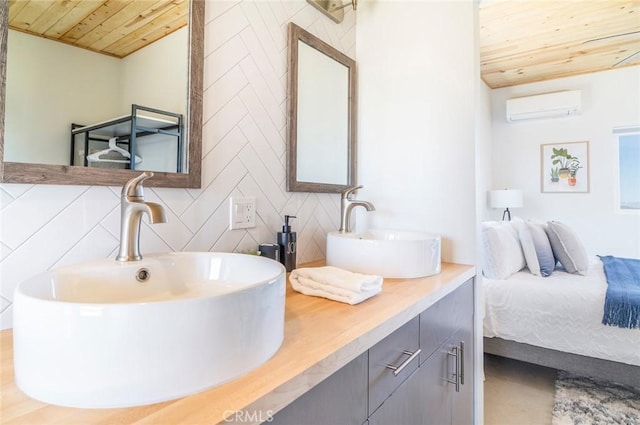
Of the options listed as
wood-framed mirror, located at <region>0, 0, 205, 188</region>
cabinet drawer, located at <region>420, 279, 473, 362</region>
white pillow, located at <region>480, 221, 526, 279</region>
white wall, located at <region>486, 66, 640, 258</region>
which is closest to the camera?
wood-framed mirror, located at <region>0, 0, 205, 188</region>

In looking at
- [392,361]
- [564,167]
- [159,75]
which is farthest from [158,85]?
[564,167]

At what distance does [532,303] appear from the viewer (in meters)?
1.98

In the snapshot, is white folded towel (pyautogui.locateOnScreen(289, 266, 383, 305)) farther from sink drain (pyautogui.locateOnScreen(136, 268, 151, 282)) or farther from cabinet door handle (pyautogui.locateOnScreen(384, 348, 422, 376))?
sink drain (pyautogui.locateOnScreen(136, 268, 151, 282))

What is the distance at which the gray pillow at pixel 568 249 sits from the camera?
7.48ft

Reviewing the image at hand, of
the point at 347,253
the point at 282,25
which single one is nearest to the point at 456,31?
the point at 282,25

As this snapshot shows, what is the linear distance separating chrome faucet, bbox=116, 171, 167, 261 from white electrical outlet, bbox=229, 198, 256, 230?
1.21 ft

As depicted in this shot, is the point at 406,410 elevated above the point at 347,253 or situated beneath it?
situated beneath

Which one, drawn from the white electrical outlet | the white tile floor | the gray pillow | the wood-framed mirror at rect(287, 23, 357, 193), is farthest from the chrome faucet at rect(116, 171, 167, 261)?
the gray pillow

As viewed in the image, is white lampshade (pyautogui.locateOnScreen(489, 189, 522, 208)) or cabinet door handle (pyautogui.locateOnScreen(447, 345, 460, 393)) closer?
cabinet door handle (pyautogui.locateOnScreen(447, 345, 460, 393))

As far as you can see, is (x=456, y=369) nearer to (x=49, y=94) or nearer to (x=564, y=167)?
(x=49, y=94)

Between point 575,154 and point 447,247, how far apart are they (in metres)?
3.13

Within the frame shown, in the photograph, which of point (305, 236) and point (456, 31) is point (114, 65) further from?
point (456, 31)

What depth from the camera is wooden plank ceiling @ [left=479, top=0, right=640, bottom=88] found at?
241 centimetres

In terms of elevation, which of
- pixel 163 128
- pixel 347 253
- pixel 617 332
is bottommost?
pixel 617 332
